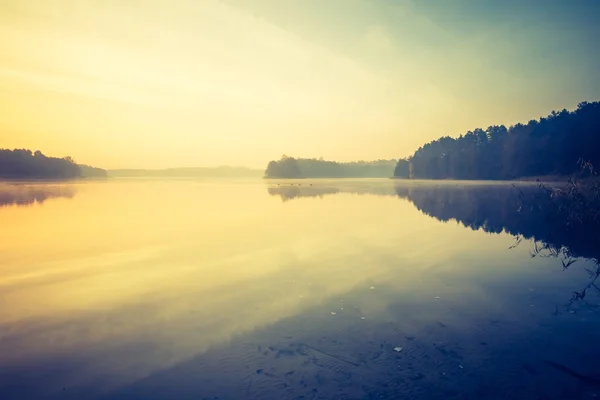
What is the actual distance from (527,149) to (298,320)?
460 feet

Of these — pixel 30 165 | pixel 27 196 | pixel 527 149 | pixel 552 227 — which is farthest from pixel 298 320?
pixel 30 165

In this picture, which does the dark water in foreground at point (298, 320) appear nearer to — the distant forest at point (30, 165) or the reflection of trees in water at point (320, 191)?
the reflection of trees in water at point (320, 191)

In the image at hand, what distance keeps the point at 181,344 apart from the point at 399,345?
5.59m

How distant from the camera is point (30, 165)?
168000 millimetres

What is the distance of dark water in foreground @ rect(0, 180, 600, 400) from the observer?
7.21 metres

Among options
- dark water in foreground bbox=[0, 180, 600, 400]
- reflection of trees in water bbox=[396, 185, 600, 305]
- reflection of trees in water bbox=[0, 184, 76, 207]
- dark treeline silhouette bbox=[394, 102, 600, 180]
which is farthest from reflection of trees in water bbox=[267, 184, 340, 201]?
dark treeline silhouette bbox=[394, 102, 600, 180]

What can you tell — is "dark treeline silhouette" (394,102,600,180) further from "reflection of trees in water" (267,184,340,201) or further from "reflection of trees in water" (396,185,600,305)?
"reflection of trees in water" (267,184,340,201)

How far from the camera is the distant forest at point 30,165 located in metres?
161

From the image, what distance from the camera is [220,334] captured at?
955 cm

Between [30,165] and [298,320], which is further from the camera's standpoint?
[30,165]

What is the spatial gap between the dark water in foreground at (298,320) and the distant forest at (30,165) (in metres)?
181

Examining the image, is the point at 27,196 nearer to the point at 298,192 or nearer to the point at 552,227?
the point at 298,192

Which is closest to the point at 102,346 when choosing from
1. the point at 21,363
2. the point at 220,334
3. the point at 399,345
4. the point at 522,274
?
the point at 21,363

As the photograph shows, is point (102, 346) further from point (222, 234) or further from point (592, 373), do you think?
point (222, 234)
